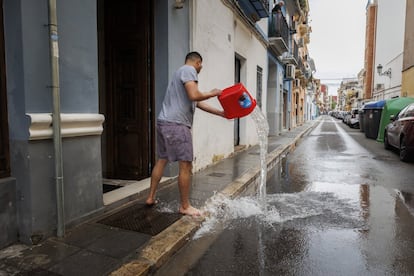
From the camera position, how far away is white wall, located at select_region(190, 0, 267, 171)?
269 inches

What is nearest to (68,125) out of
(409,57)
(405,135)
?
(405,135)

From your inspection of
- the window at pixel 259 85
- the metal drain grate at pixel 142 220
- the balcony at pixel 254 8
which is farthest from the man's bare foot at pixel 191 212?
the window at pixel 259 85

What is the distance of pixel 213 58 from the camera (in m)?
7.68

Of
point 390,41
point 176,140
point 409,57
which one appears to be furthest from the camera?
point 390,41

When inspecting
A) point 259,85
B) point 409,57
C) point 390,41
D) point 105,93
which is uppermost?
point 390,41

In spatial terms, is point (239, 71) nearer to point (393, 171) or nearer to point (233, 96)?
point (393, 171)

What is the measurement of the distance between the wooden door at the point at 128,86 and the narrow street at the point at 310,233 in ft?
5.82

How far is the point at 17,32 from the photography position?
291 cm

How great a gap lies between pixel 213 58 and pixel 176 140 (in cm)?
414

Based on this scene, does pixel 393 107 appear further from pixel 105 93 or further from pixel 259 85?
pixel 105 93

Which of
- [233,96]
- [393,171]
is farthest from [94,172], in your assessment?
[393,171]

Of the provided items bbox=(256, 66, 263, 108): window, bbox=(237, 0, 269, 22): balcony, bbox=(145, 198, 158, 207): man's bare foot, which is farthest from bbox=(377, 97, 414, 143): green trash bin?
bbox=(145, 198, 158, 207): man's bare foot

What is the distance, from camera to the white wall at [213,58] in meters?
6.82

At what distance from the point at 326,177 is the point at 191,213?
391 cm
